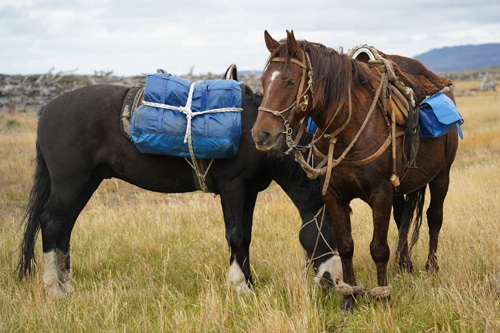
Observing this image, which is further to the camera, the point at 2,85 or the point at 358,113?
the point at 2,85

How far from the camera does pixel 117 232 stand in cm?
688

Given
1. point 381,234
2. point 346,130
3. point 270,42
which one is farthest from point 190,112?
point 381,234

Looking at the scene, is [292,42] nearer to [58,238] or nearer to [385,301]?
[385,301]

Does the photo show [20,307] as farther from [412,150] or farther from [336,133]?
[412,150]

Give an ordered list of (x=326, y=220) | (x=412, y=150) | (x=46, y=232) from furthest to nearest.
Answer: (x=46, y=232), (x=326, y=220), (x=412, y=150)

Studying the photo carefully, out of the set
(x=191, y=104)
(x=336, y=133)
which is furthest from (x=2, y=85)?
(x=336, y=133)

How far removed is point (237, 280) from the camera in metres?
5.05

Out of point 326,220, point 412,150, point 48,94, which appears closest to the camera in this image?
point 412,150

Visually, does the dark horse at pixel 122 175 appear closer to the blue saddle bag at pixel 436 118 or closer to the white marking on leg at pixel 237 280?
the white marking on leg at pixel 237 280

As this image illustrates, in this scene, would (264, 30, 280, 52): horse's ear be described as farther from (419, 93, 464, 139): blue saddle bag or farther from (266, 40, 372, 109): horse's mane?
(419, 93, 464, 139): blue saddle bag

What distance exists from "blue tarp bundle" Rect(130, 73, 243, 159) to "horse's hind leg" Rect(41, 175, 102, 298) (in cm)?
101

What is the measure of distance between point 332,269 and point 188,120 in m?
1.85

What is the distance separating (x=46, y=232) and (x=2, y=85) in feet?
67.7

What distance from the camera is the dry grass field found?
388cm
